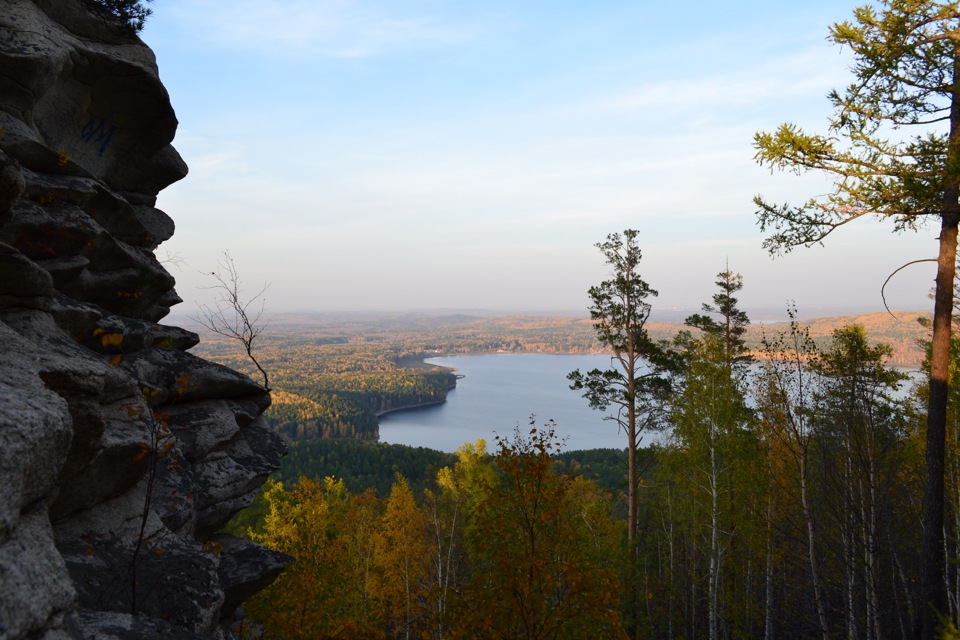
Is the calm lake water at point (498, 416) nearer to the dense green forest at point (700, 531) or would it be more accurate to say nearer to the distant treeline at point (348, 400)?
the distant treeline at point (348, 400)

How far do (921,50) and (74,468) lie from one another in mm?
11777

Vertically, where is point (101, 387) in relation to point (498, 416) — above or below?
above

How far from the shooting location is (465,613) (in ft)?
21.0

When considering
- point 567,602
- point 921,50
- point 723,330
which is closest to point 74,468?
point 567,602

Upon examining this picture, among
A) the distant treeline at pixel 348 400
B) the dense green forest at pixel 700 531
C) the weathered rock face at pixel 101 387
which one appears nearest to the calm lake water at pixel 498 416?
the distant treeline at pixel 348 400

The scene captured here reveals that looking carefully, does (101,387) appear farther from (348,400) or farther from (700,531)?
(348,400)

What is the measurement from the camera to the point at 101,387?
19.3 feet

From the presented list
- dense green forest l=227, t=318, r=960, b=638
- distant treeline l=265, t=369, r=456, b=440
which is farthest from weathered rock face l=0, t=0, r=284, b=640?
distant treeline l=265, t=369, r=456, b=440

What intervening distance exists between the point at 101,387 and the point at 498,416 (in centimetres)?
10285

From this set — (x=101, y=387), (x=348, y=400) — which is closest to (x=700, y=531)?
(x=101, y=387)

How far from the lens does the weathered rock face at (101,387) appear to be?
3816 mm

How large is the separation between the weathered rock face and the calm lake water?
5610 cm

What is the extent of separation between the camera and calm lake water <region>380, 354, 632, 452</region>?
85.4 metres

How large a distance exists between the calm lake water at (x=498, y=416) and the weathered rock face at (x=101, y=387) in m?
56.1
